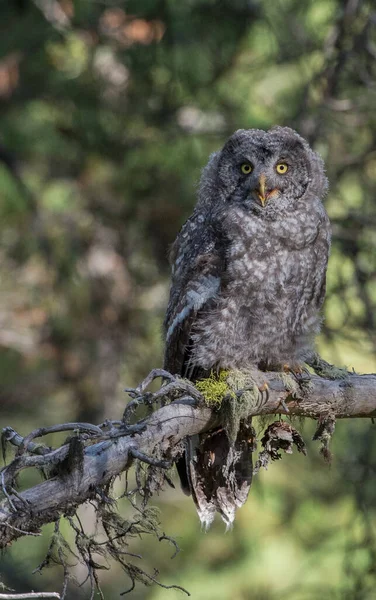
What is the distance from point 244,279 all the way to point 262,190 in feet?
1.71

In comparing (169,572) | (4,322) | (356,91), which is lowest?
(169,572)

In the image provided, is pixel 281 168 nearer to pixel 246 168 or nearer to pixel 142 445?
pixel 246 168

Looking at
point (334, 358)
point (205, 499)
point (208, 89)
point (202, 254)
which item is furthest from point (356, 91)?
point (205, 499)

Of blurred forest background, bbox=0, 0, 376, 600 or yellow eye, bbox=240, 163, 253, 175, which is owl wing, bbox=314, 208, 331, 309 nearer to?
yellow eye, bbox=240, 163, 253, 175

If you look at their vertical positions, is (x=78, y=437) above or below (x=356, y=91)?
below

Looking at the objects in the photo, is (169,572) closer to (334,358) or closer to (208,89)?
(334,358)

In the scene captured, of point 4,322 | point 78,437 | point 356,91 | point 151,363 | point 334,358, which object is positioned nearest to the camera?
point 78,437

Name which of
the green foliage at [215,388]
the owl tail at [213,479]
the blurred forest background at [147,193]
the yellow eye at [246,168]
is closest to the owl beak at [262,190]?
the yellow eye at [246,168]

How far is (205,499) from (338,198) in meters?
3.28

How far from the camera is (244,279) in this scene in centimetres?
443

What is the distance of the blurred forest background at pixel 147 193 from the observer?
7.32m

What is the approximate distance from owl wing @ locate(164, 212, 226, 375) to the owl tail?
0.43m

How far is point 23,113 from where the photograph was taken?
27.0ft

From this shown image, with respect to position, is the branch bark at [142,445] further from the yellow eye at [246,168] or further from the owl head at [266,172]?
the yellow eye at [246,168]
